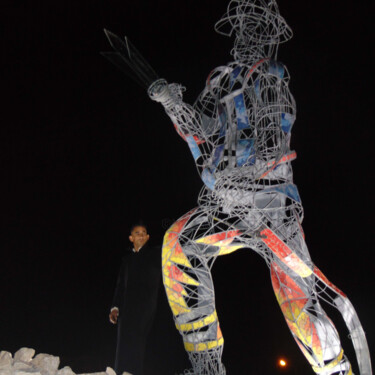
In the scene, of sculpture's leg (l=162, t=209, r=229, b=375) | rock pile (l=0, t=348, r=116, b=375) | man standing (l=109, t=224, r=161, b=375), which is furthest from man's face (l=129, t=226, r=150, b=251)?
rock pile (l=0, t=348, r=116, b=375)

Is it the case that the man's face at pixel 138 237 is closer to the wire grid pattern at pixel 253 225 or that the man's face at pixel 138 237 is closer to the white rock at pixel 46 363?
the wire grid pattern at pixel 253 225

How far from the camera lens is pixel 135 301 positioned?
3.02 meters

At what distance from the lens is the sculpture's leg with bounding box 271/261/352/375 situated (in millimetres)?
2588

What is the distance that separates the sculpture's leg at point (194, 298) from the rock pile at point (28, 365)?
842 mm

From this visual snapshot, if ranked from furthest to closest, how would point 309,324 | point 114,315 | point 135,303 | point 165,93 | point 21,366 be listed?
point 114,315 → point 135,303 → point 165,93 → point 309,324 → point 21,366

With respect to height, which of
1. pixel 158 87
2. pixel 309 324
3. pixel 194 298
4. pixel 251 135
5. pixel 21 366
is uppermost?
pixel 158 87

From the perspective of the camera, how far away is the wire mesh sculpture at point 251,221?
2670 millimetres

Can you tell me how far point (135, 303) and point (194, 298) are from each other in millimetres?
460

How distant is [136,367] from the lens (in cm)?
287

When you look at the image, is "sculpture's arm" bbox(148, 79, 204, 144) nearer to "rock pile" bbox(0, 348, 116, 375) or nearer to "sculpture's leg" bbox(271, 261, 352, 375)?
"sculpture's leg" bbox(271, 261, 352, 375)

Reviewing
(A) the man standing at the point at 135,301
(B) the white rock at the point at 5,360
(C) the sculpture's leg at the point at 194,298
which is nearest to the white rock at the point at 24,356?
(B) the white rock at the point at 5,360

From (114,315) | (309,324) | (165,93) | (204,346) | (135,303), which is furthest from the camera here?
(114,315)

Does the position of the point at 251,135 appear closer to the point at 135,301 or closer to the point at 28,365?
the point at 135,301

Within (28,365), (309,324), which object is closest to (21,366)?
(28,365)
